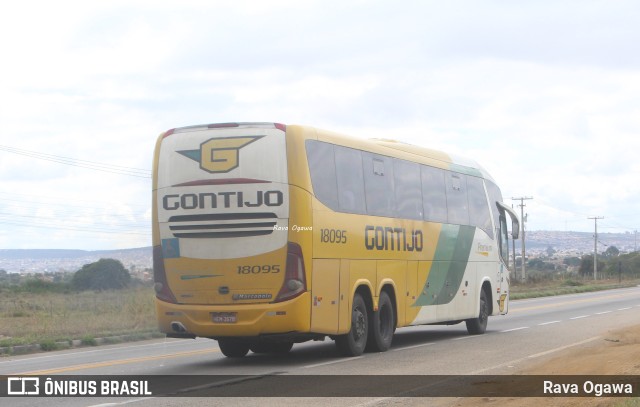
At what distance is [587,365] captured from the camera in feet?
51.5

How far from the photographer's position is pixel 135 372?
53.7 ft

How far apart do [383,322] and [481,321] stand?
5.74m

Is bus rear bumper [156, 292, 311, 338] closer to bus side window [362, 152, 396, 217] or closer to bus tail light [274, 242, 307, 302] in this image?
bus tail light [274, 242, 307, 302]

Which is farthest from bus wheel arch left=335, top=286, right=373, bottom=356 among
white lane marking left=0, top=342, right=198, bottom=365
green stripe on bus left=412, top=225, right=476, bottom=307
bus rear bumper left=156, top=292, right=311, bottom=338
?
white lane marking left=0, top=342, right=198, bottom=365

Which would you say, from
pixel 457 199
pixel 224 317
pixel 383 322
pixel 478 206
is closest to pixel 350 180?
pixel 383 322

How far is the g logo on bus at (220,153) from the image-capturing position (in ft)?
55.6

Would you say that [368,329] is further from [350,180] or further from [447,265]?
[447,265]

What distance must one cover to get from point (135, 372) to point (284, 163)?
13.0 feet

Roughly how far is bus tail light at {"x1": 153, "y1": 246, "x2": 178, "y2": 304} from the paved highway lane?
115cm

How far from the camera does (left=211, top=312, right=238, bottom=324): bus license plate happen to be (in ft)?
54.7

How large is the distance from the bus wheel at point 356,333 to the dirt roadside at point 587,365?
313cm

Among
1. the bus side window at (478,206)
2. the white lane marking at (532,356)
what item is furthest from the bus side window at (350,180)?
the bus side window at (478,206)

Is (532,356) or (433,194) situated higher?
(433,194)

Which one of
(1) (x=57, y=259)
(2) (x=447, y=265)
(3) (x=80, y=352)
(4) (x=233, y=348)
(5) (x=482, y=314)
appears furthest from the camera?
(1) (x=57, y=259)
